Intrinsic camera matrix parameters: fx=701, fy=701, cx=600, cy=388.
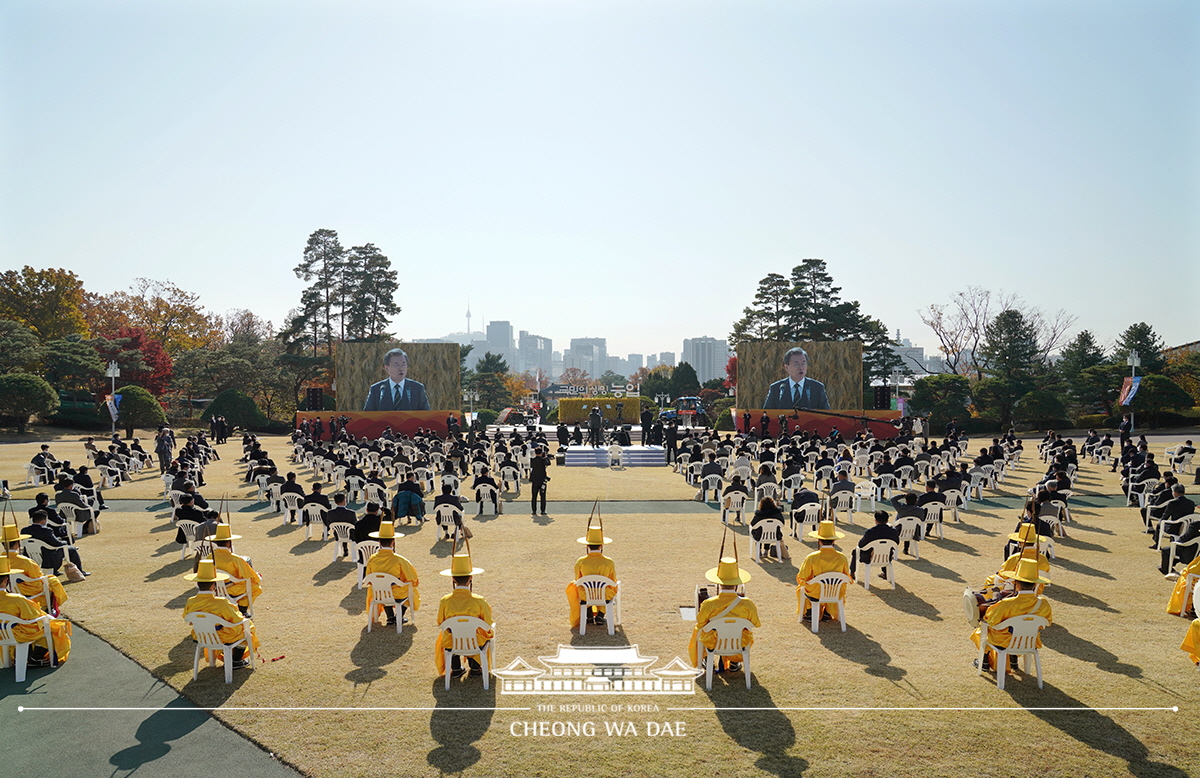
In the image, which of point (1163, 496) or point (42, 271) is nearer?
point (1163, 496)

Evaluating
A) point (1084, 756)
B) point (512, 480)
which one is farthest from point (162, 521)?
point (1084, 756)

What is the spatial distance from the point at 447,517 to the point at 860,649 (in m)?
8.54

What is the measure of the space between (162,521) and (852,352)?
117 ft

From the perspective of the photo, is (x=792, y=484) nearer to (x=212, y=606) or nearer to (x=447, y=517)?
(x=447, y=517)

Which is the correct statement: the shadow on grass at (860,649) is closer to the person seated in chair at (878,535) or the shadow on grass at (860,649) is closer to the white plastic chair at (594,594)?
the person seated in chair at (878,535)

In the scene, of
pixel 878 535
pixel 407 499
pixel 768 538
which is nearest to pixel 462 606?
pixel 878 535

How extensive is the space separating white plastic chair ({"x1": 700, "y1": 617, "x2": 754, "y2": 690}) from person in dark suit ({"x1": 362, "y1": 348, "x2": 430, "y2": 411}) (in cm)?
3526

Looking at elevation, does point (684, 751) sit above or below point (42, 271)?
below

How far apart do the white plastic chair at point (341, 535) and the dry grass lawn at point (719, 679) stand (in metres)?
0.29

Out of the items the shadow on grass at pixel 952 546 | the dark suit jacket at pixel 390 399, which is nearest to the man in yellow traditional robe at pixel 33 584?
the shadow on grass at pixel 952 546

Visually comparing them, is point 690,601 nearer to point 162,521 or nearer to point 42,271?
point 162,521

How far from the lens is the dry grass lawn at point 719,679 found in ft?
19.3

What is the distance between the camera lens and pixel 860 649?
8227 mm

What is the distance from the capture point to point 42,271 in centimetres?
5444
